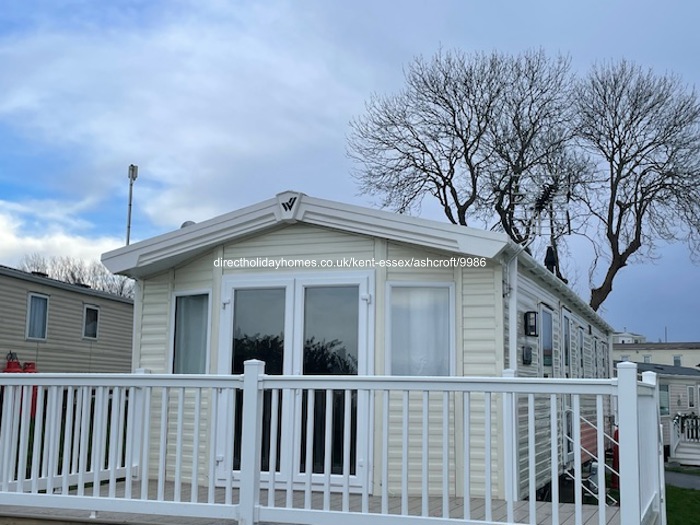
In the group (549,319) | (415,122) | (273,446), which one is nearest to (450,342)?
(273,446)

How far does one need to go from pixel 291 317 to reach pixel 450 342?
139 centimetres

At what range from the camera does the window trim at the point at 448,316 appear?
605cm

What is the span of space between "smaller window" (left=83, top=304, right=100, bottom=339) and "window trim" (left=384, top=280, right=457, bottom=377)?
13531mm

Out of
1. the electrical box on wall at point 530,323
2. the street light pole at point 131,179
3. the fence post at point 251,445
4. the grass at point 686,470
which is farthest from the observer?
the street light pole at point 131,179

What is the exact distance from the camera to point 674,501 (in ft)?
31.2

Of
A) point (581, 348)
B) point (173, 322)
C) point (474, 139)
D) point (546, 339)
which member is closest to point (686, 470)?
point (581, 348)

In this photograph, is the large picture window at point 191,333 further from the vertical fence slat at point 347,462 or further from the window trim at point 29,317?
the window trim at point 29,317

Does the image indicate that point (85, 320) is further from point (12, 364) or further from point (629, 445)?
point (629, 445)

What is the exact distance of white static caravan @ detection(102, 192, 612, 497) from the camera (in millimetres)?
5914

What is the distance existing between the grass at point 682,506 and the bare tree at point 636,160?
33.1 feet

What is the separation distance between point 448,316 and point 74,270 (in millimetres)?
34060

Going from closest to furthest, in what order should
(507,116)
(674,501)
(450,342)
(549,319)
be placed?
(450,342) → (549,319) → (674,501) → (507,116)

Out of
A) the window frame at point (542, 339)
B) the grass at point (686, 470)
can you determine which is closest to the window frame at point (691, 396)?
the grass at point (686, 470)

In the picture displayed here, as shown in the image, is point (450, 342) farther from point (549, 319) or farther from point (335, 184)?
point (335, 184)
